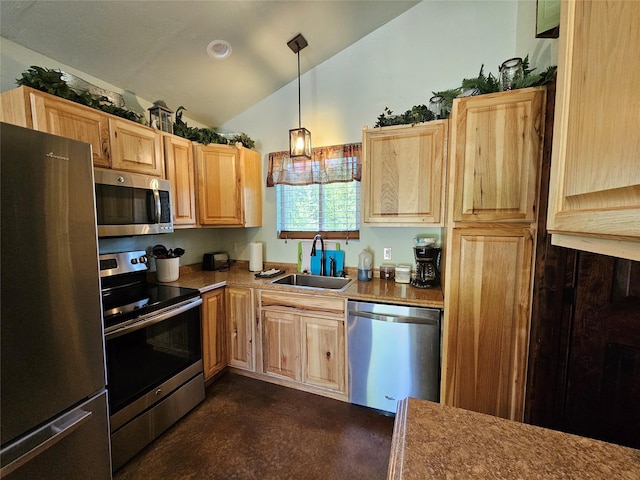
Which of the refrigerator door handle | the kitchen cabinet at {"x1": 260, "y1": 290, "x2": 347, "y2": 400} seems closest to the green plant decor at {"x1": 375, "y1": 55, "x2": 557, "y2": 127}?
the kitchen cabinet at {"x1": 260, "y1": 290, "x2": 347, "y2": 400}

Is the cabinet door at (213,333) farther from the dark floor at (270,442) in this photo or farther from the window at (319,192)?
the window at (319,192)

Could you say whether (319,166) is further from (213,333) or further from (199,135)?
(213,333)

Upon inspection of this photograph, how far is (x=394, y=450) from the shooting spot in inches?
23.9

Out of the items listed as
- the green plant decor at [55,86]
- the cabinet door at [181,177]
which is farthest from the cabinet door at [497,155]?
the green plant decor at [55,86]

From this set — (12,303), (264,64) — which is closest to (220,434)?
(12,303)

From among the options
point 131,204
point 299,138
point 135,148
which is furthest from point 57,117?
point 299,138

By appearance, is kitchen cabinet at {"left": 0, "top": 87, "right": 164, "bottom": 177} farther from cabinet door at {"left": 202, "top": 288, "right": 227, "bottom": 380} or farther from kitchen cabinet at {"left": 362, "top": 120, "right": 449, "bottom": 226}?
kitchen cabinet at {"left": 362, "top": 120, "right": 449, "bottom": 226}

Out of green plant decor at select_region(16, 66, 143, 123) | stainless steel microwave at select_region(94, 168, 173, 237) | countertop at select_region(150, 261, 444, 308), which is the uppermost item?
green plant decor at select_region(16, 66, 143, 123)

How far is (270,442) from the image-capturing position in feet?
5.80

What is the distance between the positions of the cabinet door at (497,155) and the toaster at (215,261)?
241 cm

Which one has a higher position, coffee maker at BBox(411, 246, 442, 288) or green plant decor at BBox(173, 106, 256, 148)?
green plant decor at BBox(173, 106, 256, 148)

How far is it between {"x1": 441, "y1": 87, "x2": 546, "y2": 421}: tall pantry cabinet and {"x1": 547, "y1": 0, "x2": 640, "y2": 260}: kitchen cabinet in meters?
0.91

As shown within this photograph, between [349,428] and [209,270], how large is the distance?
2.03 m

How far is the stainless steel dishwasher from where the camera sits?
70.4 inches
